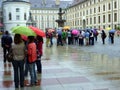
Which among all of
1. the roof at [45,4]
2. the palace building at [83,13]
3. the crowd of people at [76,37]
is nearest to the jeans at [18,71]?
the crowd of people at [76,37]

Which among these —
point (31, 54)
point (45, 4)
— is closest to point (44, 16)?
point (45, 4)

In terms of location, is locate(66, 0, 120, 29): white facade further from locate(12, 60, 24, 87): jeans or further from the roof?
locate(12, 60, 24, 87): jeans

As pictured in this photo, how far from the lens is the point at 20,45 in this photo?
10.1 m

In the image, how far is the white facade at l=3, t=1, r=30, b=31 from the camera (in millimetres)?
98188

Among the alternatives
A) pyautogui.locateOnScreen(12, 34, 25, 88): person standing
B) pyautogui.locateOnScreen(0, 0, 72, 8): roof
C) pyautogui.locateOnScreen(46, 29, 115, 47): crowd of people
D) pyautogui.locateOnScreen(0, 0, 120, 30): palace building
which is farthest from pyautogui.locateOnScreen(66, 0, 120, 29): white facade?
pyautogui.locateOnScreen(12, 34, 25, 88): person standing

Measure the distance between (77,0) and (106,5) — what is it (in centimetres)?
2727

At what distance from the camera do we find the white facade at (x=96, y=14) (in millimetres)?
80125

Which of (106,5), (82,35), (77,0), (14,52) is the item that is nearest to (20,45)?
(14,52)

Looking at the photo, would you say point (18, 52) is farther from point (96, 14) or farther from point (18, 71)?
point (96, 14)

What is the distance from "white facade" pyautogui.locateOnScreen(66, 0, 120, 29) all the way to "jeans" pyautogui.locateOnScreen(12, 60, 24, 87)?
68.5 m

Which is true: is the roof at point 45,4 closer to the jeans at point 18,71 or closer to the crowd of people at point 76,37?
the crowd of people at point 76,37

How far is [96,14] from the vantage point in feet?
303

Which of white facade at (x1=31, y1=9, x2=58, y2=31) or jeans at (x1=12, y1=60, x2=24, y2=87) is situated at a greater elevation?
white facade at (x1=31, y1=9, x2=58, y2=31)

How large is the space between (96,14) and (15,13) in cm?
2531
